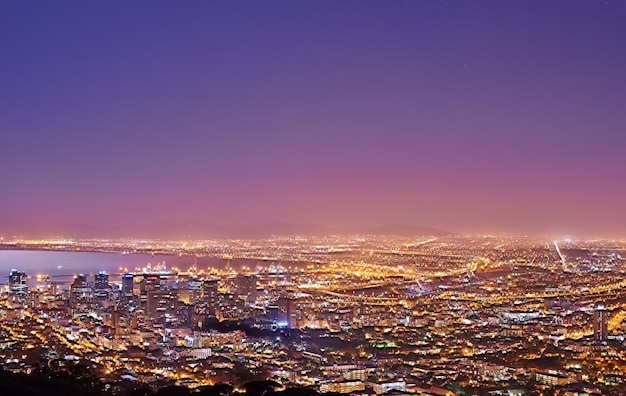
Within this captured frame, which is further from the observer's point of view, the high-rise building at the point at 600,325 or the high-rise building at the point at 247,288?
the high-rise building at the point at 247,288

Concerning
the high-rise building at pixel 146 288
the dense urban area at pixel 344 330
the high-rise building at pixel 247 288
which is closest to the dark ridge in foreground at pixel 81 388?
the dense urban area at pixel 344 330

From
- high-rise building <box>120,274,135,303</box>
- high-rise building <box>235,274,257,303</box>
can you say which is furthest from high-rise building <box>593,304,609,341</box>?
high-rise building <box>120,274,135,303</box>

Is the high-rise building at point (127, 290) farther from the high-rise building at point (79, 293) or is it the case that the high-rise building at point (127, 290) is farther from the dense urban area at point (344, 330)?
the high-rise building at point (79, 293)

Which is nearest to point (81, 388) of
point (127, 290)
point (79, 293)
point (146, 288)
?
point (146, 288)

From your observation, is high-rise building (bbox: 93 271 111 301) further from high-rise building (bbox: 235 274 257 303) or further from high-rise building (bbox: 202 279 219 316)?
high-rise building (bbox: 235 274 257 303)

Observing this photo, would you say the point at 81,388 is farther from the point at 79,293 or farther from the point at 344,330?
the point at 79,293

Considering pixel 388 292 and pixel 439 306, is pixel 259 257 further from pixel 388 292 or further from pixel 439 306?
pixel 439 306

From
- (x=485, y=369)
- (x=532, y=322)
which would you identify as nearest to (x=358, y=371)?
(x=485, y=369)
